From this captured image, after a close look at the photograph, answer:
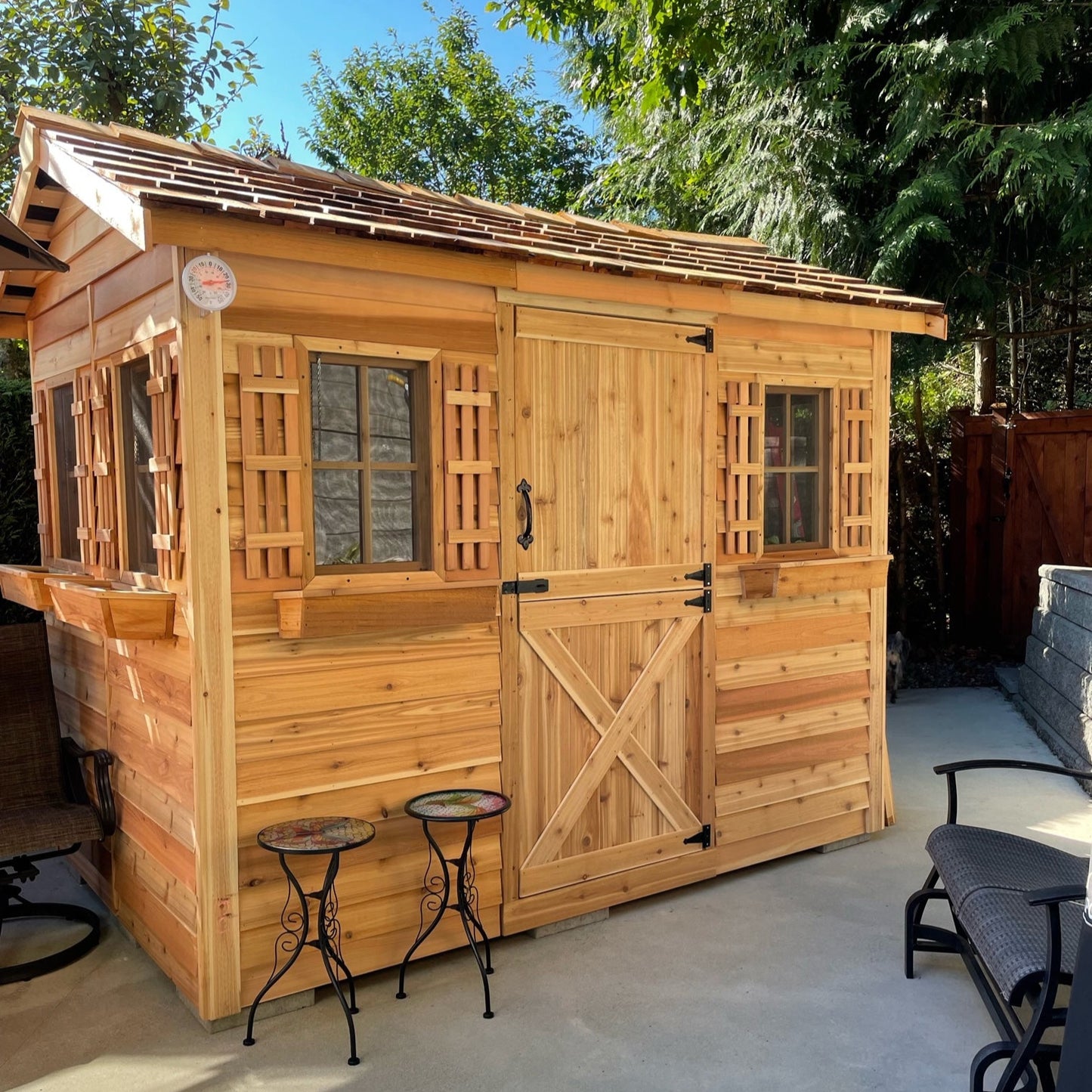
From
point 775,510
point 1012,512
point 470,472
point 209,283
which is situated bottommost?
point 1012,512

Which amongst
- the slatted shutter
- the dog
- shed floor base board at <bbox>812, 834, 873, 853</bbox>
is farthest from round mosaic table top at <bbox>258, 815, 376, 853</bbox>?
the dog

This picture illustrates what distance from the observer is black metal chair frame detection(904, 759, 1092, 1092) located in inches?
86.4

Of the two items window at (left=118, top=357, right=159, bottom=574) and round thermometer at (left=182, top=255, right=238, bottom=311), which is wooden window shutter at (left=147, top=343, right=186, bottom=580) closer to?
round thermometer at (left=182, top=255, right=238, bottom=311)

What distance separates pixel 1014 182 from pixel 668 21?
2685 millimetres

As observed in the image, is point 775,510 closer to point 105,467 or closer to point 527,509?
point 527,509

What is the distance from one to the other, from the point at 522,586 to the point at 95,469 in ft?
5.55

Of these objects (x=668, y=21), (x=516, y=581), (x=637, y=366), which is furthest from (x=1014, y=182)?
(x=516, y=581)

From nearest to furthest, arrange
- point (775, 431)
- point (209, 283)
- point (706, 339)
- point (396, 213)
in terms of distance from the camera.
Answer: point (209, 283)
point (396, 213)
point (706, 339)
point (775, 431)

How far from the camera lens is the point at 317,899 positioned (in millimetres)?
3080

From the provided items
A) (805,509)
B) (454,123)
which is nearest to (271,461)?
(805,509)

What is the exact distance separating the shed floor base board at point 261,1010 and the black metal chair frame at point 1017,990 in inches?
78.1

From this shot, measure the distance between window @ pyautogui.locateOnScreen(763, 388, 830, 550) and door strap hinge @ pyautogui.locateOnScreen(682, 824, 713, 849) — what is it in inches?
49.4

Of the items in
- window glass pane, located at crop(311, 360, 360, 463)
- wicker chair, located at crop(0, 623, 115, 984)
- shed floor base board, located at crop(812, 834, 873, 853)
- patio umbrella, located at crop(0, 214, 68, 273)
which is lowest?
shed floor base board, located at crop(812, 834, 873, 853)

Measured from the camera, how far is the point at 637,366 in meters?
3.81
